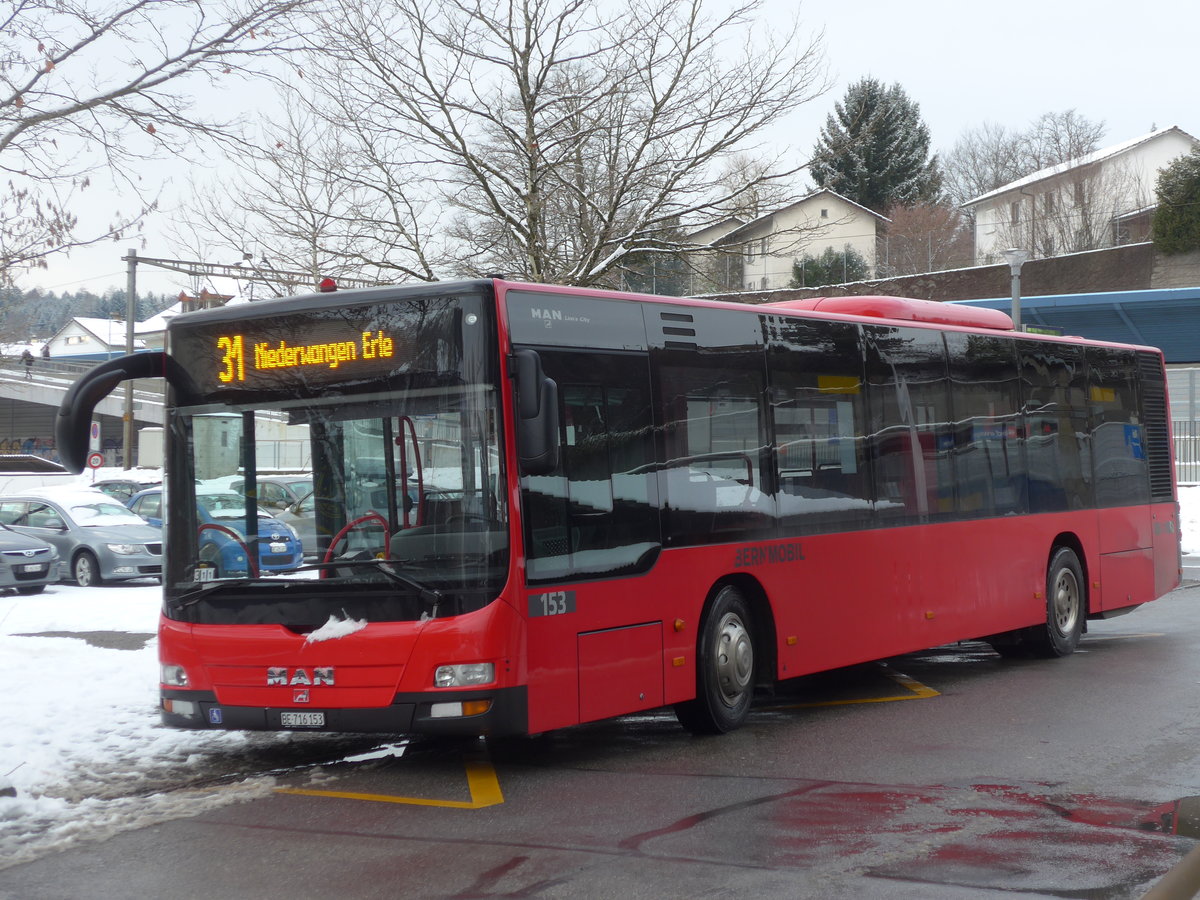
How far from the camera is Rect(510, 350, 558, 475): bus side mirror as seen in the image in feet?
25.8

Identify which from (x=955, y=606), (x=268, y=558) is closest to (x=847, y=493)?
(x=955, y=606)

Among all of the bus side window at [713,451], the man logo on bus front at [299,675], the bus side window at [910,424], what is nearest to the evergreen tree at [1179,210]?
the bus side window at [910,424]

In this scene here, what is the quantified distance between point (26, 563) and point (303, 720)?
51.7 ft

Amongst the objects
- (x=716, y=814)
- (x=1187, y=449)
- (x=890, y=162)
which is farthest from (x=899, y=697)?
(x=890, y=162)

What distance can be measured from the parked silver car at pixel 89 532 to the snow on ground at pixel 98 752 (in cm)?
853

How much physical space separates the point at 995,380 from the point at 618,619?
5.93 meters

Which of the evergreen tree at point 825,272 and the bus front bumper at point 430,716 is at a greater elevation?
the evergreen tree at point 825,272

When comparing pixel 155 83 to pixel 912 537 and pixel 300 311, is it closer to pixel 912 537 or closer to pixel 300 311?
pixel 300 311

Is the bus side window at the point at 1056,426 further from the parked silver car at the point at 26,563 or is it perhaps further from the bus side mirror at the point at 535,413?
the parked silver car at the point at 26,563

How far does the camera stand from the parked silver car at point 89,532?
2338 cm

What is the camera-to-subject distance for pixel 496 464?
7.95m

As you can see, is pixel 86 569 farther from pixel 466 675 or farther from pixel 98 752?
pixel 466 675

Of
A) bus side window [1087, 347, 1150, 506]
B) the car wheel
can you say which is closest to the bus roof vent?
bus side window [1087, 347, 1150, 506]

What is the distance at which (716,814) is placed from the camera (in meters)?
7.19
